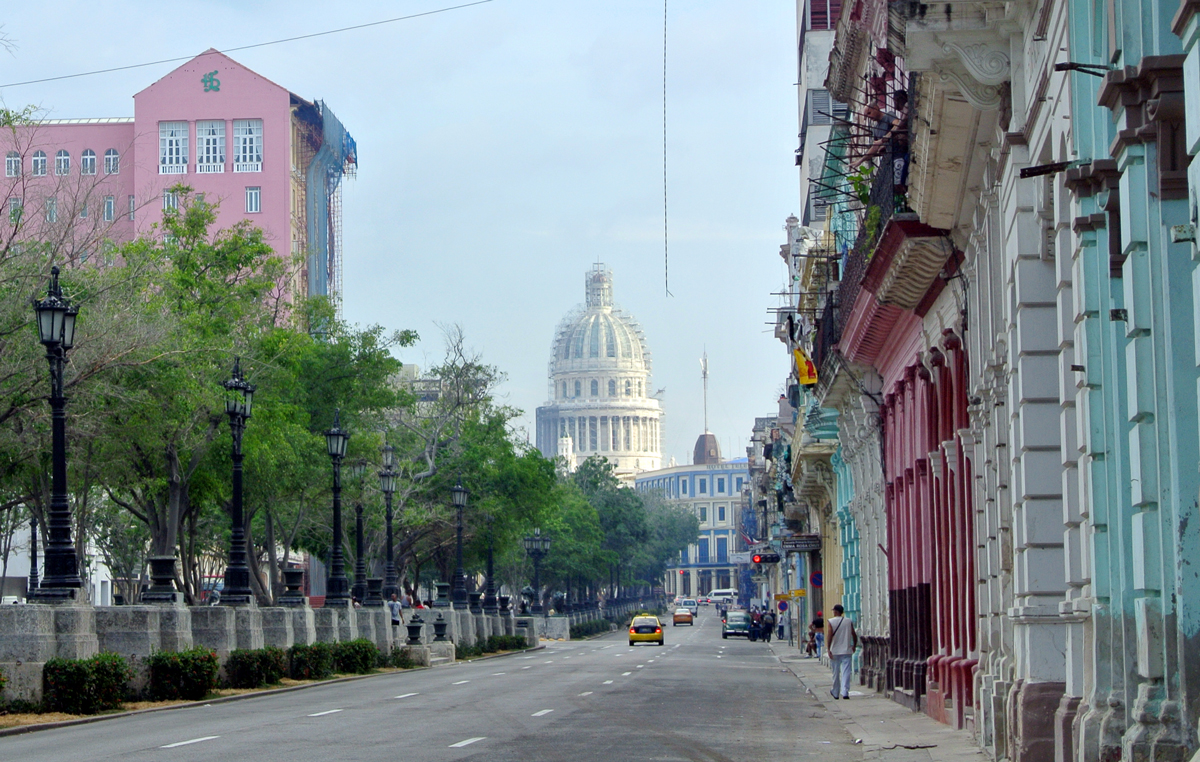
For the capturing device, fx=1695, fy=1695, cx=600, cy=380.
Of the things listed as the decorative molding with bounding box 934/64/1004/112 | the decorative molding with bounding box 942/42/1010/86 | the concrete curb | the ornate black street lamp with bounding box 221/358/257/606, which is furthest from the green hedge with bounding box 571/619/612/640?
the decorative molding with bounding box 942/42/1010/86

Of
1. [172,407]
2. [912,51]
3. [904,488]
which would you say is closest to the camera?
[912,51]

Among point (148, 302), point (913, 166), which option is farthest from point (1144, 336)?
point (148, 302)

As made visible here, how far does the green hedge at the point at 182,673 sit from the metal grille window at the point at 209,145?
3046 inches

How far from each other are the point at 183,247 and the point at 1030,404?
125 feet

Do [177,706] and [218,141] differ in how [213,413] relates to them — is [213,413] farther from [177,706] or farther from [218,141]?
[218,141]

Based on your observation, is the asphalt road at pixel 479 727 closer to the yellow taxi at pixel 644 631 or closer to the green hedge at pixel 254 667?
the green hedge at pixel 254 667

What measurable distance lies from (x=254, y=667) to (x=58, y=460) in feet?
30.1

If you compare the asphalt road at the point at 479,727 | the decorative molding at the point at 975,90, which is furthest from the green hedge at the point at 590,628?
the decorative molding at the point at 975,90

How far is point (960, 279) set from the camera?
21828mm

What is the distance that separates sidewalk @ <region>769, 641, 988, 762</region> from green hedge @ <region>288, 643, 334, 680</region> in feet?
34.3

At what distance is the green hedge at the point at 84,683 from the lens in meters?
23.2

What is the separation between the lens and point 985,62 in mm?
15820

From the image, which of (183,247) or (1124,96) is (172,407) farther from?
(1124,96)

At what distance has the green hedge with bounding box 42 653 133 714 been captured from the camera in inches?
912
